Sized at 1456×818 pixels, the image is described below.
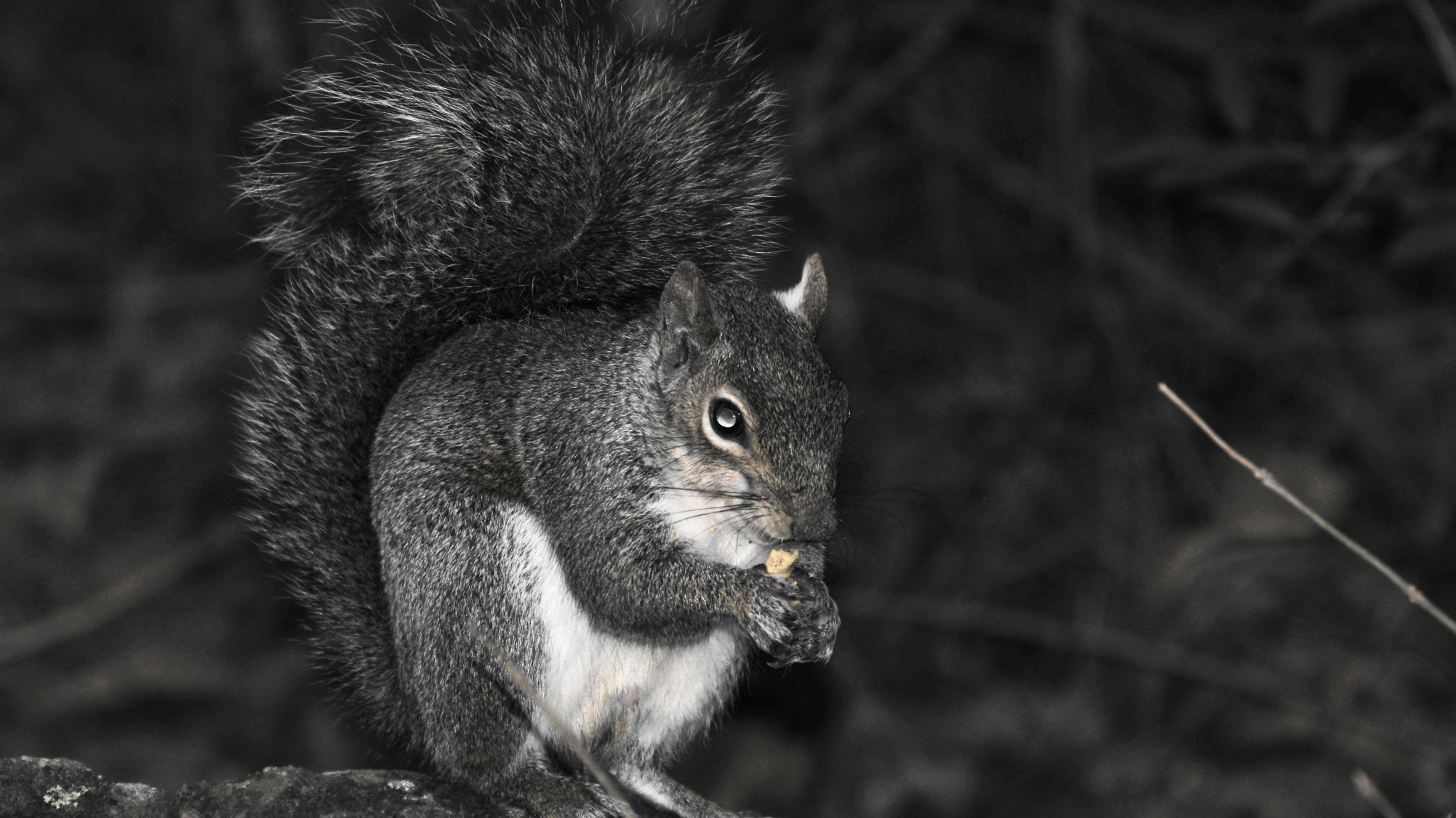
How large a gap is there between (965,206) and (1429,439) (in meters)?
1.70

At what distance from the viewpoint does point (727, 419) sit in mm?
1835

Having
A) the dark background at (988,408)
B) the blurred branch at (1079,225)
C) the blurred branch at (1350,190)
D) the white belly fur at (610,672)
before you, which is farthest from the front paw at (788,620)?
the blurred branch at (1079,225)

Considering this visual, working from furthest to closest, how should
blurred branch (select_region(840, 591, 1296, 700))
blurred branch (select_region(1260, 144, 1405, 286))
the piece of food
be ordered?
blurred branch (select_region(840, 591, 1296, 700)) < blurred branch (select_region(1260, 144, 1405, 286)) < the piece of food

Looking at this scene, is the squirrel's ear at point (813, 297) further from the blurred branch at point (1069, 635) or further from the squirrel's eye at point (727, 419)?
the blurred branch at point (1069, 635)

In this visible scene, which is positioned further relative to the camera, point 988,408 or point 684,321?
point 988,408

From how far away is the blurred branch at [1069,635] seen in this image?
11.8 ft

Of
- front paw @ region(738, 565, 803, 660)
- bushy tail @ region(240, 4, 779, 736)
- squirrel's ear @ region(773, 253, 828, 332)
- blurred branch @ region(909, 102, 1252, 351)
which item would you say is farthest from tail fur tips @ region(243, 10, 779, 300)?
blurred branch @ region(909, 102, 1252, 351)

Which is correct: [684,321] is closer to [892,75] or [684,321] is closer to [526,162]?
[526,162]

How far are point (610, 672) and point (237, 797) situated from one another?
1.95 ft

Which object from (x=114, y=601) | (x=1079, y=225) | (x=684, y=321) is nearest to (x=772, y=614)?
(x=684, y=321)

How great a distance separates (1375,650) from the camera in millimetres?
3707

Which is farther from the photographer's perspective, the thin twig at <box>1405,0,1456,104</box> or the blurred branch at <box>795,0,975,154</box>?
the blurred branch at <box>795,0,975,154</box>

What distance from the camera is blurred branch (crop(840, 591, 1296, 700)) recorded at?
11.8ft

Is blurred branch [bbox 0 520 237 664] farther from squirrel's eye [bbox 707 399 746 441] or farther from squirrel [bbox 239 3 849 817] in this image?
squirrel's eye [bbox 707 399 746 441]
